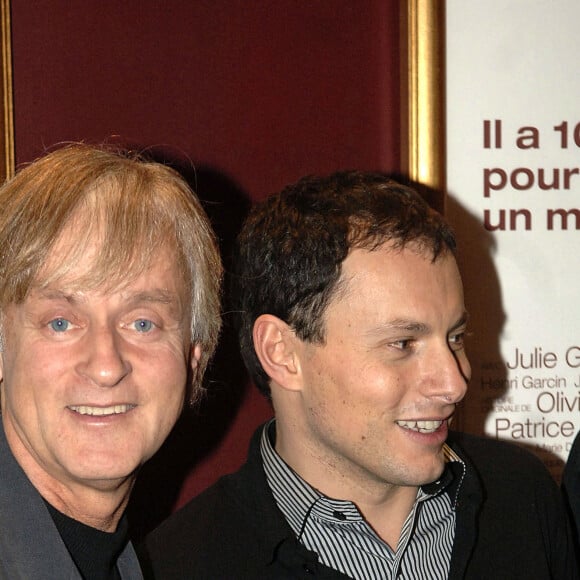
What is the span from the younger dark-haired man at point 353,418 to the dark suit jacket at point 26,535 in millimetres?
242

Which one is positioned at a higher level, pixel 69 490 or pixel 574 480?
pixel 69 490

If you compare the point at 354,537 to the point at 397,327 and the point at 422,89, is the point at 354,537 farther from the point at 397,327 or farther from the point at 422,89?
the point at 422,89

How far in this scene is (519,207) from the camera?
1.87m

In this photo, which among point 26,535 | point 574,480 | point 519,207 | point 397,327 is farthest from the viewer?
point 519,207

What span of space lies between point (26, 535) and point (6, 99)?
73cm

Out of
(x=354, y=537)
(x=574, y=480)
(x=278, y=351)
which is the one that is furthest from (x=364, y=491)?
(x=574, y=480)

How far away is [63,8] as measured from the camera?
5.28 ft

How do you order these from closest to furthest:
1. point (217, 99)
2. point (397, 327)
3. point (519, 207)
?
point (397, 327) → point (217, 99) → point (519, 207)

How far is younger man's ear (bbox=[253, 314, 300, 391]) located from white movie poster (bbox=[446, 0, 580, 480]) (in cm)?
53

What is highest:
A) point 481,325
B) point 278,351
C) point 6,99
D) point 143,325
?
point 6,99

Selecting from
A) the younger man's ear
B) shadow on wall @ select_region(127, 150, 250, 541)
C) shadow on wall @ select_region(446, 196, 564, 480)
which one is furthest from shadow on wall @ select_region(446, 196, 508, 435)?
the younger man's ear

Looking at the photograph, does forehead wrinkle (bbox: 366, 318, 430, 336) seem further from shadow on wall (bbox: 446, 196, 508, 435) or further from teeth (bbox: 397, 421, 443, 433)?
shadow on wall (bbox: 446, 196, 508, 435)

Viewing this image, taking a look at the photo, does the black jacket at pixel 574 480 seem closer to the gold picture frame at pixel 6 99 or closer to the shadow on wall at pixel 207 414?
the shadow on wall at pixel 207 414

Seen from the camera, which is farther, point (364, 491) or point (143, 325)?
point (364, 491)
